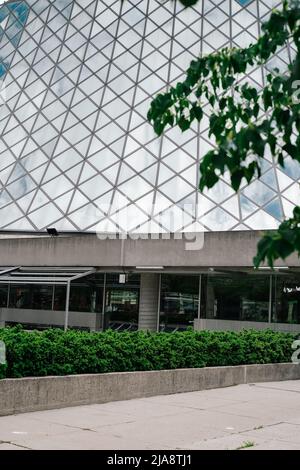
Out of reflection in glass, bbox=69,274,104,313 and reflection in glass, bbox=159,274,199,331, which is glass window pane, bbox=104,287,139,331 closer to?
reflection in glass, bbox=69,274,104,313

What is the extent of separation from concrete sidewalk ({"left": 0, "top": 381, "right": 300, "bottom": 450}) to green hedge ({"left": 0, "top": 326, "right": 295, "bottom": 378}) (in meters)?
0.75

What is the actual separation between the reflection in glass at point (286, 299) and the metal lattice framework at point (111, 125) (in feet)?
11.0

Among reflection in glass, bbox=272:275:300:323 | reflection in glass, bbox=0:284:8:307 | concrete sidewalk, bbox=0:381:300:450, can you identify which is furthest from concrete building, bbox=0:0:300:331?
concrete sidewalk, bbox=0:381:300:450

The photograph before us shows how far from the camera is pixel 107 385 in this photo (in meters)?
11.4

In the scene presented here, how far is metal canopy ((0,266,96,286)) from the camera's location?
24536 mm

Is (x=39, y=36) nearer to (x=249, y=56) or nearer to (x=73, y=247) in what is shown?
(x=73, y=247)

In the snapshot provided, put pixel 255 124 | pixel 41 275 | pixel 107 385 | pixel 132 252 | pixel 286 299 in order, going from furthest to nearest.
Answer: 1. pixel 41 275
2. pixel 132 252
3. pixel 286 299
4. pixel 107 385
5. pixel 255 124

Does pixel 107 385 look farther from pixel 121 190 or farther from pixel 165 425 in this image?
pixel 121 190

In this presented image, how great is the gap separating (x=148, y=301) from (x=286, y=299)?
5.78 meters

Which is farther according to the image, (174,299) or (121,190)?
(121,190)

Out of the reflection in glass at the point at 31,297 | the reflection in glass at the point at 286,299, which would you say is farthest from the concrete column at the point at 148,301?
the reflection in glass at the point at 31,297

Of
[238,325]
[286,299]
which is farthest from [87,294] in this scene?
[286,299]
